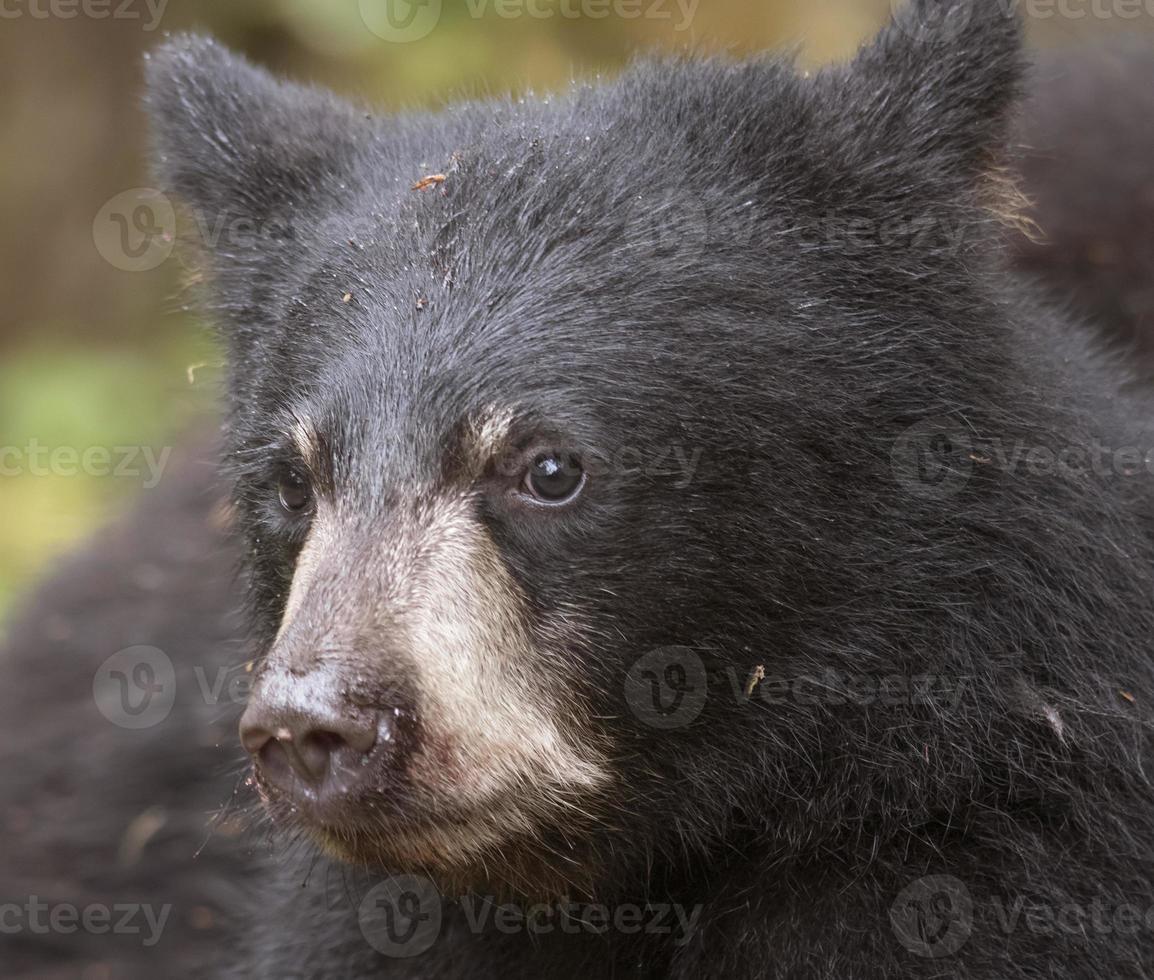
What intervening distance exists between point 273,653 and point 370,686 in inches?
10.3

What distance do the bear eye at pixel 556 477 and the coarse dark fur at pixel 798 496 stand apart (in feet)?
0.16

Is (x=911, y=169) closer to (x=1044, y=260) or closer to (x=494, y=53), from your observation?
(x=1044, y=260)

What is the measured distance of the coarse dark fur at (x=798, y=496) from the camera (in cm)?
388

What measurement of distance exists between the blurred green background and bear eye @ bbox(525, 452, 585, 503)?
22.7 ft

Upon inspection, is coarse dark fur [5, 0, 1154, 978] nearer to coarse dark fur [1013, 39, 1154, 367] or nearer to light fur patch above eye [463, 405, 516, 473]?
light fur patch above eye [463, 405, 516, 473]

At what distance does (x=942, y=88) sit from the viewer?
412 cm

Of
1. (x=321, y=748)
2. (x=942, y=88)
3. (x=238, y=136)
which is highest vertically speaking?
(x=238, y=136)

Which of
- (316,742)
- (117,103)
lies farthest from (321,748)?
(117,103)

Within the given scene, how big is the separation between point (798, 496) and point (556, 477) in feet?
2.01

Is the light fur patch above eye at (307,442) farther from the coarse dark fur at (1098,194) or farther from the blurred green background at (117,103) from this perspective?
the blurred green background at (117,103)

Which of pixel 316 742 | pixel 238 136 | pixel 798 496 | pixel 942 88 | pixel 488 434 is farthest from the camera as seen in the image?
pixel 238 136

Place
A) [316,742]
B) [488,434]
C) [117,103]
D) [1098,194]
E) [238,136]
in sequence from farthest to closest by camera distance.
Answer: [117,103], [1098,194], [238,136], [488,434], [316,742]

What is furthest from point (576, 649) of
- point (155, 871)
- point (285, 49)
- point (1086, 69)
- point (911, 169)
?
point (285, 49)

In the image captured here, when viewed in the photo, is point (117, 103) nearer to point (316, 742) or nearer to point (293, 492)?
point (293, 492)
